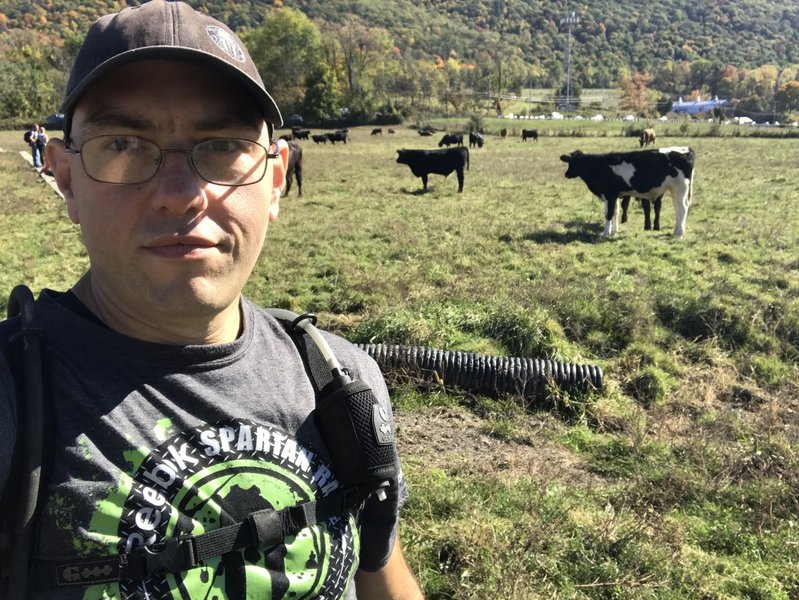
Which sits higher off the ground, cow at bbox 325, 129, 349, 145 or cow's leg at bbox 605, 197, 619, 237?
cow at bbox 325, 129, 349, 145

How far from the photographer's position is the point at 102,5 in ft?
449

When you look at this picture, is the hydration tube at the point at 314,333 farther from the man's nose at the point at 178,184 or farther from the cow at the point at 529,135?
the cow at the point at 529,135

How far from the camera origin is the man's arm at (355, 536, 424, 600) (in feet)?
5.29

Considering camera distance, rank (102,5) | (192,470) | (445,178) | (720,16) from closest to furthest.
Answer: (192,470) < (445,178) < (102,5) < (720,16)

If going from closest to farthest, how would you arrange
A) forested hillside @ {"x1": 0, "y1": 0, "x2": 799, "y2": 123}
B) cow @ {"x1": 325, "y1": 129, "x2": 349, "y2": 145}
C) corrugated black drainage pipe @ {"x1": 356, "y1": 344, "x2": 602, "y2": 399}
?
1. corrugated black drainage pipe @ {"x1": 356, "y1": 344, "x2": 602, "y2": 399}
2. cow @ {"x1": 325, "y1": 129, "x2": 349, "y2": 145}
3. forested hillside @ {"x1": 0, "y1": 0, "x2": 799, "y2": 123}

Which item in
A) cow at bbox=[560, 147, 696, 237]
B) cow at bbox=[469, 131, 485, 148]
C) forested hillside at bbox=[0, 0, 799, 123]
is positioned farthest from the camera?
forested hillside at bbox=[0, 0, 799, 123]

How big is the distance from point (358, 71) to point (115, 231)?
81.3 m

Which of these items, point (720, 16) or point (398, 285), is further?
point (720, 16)

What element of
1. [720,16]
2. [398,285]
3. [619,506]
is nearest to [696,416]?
[619,506]

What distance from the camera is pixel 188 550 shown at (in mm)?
1106

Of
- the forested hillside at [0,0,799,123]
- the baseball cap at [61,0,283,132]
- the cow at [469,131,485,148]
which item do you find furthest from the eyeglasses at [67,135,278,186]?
the forested hillside at [0,0,799,123]

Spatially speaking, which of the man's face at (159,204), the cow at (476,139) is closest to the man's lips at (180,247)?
the man's face at (159,204)

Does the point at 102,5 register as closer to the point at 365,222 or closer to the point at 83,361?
the point at 365,222

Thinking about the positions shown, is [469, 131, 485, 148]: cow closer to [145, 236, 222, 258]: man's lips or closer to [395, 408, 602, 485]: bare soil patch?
[395, 408, 602, 485]: bare soil patch
